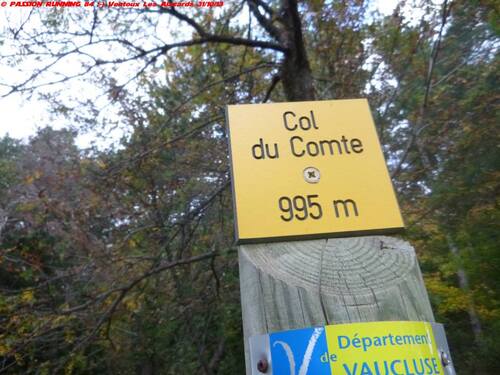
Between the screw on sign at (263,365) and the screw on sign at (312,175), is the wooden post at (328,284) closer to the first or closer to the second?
the screw on sign at (263,365)

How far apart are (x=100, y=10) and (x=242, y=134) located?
265 cm

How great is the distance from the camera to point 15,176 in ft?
31.3

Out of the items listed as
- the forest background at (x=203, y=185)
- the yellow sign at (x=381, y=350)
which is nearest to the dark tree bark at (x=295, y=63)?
the forest background at (x=203, y=185)

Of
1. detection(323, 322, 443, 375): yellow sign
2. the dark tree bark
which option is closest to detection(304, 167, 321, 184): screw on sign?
detection(323, 322, 443, 375): yellow sign

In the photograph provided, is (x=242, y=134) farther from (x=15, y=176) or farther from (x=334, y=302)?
(x=15, y=176)

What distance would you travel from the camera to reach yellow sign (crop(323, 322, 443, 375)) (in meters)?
0.77

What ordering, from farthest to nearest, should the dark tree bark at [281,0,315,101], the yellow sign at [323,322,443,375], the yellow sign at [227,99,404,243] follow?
the dark tree bark at [281,0,315,101], the yellow sign at [227,99,404,243], the yellow sign at [323,322,443,375]

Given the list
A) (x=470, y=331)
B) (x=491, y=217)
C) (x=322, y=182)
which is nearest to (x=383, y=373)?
(x=322, y=182)

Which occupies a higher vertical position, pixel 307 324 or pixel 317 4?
pixel 317 4

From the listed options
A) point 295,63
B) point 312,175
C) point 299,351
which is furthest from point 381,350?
point 295,63

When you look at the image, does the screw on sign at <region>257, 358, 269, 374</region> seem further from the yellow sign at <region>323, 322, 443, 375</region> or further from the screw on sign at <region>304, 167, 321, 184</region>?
the screw on sign at <region>304, 167, 321, 184</region>

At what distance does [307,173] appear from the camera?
3.50ft

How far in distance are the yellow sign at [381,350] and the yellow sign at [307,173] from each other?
266 millimetres

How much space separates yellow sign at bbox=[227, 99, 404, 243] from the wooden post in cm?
5
